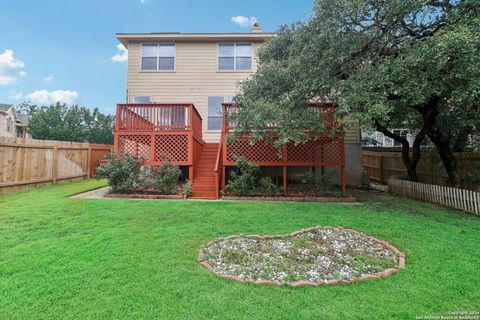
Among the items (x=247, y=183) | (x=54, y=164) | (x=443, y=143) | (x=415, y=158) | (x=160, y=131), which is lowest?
(x=247, y=183)

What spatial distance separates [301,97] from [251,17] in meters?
9.30

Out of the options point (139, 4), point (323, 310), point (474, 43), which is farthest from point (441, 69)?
point (139, 4)

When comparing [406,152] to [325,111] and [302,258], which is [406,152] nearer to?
[325,111]

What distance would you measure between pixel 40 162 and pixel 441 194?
13108 millimetres

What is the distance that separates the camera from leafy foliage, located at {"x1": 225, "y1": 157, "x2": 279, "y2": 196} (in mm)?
8477

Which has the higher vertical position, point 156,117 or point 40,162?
point 156,117

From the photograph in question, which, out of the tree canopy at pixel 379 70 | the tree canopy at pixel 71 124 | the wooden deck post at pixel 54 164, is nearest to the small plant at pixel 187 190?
the tree canopy at pixel 379 70

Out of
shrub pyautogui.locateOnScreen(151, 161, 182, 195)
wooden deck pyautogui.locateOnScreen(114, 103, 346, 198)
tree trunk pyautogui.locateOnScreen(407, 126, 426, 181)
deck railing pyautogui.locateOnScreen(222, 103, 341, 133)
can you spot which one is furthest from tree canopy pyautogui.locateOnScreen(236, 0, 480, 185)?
shrub pyautogui.locateOnScreen(151, 161, 182, 195)

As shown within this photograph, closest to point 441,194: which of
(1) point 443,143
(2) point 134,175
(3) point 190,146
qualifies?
(1) point 443,143

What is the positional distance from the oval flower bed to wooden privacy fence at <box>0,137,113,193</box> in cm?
814

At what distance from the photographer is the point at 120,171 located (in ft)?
27.8

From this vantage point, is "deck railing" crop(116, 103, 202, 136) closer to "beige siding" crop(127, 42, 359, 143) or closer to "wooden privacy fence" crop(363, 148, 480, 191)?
"beige siding" crop(127, 42, 359, 143)

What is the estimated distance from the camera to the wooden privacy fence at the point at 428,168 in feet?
27.9

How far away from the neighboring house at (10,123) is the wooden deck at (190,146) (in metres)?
27.4
